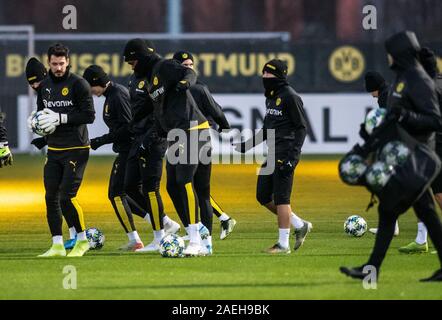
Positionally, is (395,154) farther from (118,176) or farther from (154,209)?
(118,176)

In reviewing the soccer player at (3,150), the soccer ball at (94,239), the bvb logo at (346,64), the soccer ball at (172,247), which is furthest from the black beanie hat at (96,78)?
the bvb logo at (346,64)

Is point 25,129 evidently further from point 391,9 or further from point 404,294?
point 404,294

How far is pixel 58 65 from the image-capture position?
46.8 feet

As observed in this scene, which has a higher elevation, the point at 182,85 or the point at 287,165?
the point at 182,85

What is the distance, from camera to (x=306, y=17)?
165 ft

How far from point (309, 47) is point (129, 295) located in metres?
23.2

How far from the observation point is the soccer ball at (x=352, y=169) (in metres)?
11.4

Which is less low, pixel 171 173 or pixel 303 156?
pixel 171 173

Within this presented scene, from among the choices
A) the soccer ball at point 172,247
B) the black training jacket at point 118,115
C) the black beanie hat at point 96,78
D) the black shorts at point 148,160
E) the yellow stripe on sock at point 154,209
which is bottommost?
the soccer ball at point 172,247

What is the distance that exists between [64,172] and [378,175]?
→ 14.3ft

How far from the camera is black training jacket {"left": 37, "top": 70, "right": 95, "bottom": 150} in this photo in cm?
1436

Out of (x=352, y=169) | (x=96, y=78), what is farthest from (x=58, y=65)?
(x=352, y=169)

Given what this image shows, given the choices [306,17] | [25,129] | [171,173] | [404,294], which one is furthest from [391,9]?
[404,294]

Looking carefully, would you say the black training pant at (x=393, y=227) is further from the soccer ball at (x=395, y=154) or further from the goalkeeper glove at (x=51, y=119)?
the goalkeeper glove at (x=51, y=119)
